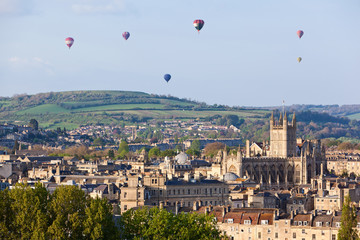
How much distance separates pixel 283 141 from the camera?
174 metres

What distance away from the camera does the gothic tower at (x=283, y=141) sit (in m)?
173

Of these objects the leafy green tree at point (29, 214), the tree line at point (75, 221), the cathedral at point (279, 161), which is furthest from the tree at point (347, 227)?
the cathedral at point (279, 161)

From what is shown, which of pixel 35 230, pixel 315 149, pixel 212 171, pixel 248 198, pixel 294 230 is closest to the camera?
pixel 35 230

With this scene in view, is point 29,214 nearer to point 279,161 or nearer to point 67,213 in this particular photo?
point 67,213

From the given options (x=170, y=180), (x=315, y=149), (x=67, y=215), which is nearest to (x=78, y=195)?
(x=67, y=215)

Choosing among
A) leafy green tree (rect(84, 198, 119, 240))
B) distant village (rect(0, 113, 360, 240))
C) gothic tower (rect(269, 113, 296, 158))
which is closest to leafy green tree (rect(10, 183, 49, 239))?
leafy green tree (rect(84, 198, 119, 240))

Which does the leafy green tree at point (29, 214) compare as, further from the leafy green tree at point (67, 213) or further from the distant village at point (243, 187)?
the distant village at point (243, 187)

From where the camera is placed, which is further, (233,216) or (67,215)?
(233,216)

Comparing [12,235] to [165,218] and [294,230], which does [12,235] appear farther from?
[294,230]

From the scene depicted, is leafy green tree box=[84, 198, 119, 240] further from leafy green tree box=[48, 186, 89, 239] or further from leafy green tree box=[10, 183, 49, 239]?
leafy green tree box=[10, 183, 49, 239]

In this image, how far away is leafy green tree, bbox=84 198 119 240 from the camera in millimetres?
71613

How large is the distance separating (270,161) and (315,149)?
11644 millimetres

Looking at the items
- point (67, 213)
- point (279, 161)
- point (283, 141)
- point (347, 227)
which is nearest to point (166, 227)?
point (67, 213)

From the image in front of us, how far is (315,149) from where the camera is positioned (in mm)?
174250
